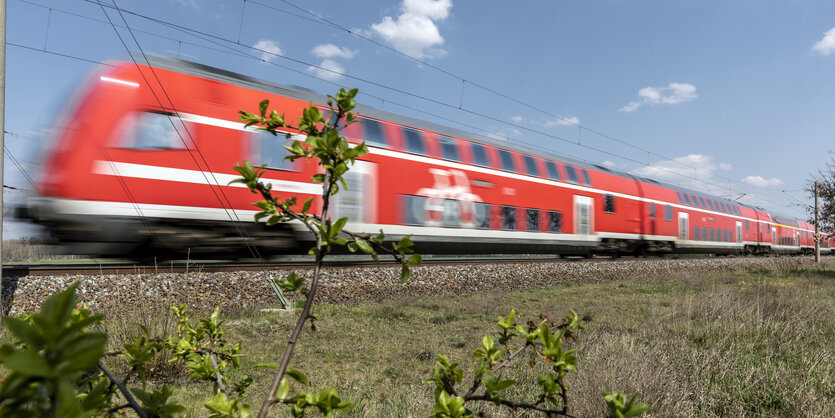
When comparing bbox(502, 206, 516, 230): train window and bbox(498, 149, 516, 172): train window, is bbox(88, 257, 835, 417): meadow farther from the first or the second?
bbox(498, 149, 516, 172): train window

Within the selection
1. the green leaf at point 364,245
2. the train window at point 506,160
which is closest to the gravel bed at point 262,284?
the train window at point 506,160

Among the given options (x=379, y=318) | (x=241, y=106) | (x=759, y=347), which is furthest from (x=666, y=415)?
(x=241, y=106)

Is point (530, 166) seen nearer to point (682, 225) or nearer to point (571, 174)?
point (571, 174)

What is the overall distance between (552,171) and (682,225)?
10769 millimetres

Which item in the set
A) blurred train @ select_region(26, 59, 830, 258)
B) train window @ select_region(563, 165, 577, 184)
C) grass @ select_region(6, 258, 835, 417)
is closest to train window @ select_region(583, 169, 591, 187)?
train window @ select_region(563, 165, 577, 184)

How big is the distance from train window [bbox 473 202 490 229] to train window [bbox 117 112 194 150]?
6271mm

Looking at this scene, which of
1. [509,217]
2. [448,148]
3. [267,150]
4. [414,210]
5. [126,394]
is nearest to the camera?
[126,394]

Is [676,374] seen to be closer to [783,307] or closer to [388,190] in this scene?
[783,307]

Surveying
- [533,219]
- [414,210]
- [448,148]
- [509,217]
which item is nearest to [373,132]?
[414,210]

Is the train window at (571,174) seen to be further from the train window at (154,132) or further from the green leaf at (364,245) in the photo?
the green leaf at (364,245)

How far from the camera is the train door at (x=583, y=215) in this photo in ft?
45.4

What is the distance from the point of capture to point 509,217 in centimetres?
1146

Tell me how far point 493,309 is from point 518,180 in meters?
5.78

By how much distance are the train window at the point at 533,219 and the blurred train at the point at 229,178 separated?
47 millimetres
